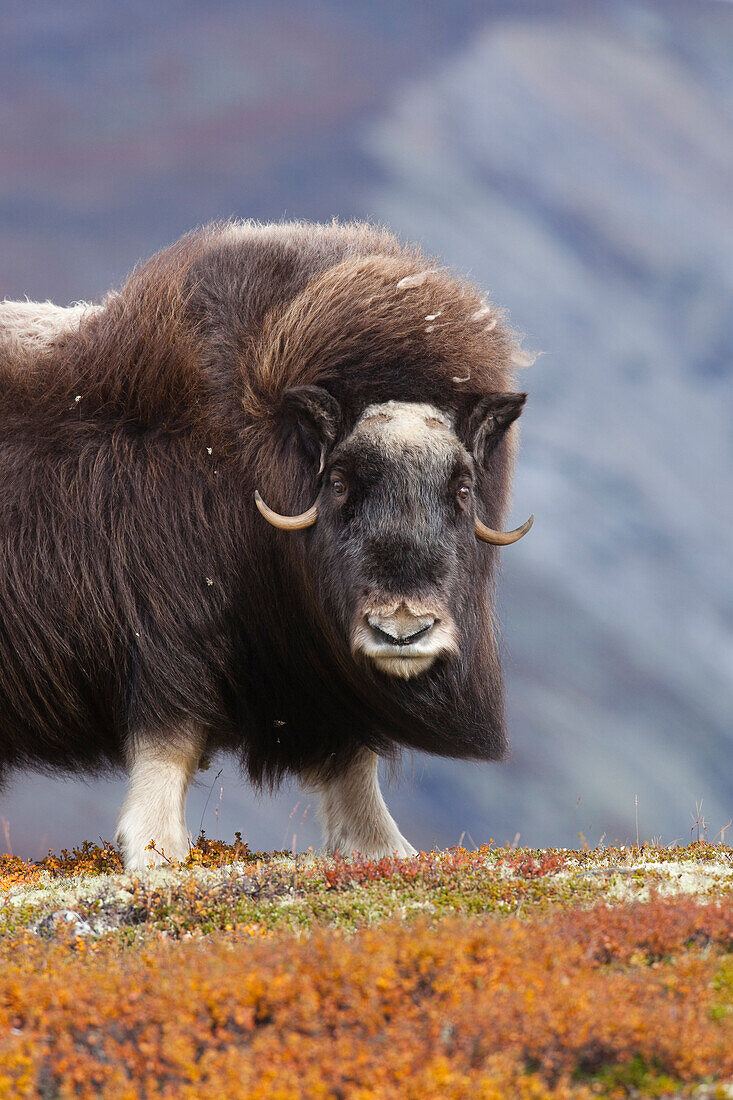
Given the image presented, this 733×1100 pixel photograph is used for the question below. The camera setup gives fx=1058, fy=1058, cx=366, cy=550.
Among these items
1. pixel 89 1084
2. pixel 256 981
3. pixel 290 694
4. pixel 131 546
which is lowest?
pixel 89 1084

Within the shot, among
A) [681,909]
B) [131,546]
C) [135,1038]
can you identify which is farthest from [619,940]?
[131,546]

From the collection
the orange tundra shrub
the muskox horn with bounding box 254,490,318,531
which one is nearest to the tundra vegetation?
the orange tundra shrub

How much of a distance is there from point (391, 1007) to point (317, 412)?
269 centimetres

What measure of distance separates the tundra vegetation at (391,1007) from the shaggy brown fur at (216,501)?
1.57 meters

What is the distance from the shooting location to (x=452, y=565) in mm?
4188

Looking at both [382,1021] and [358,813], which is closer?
[382,1021]

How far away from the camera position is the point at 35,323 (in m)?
5.34

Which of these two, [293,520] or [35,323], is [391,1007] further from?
[35,323]

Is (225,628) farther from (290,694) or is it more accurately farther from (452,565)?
(452,565)

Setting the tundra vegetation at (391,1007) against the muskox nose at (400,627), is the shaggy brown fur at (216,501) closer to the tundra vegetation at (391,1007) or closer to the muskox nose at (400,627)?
the muskox nose at (400,627)

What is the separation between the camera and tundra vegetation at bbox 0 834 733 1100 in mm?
1929

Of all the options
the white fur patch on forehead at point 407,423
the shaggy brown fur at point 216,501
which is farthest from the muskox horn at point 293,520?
the white fur patch on forehead at point 407,423

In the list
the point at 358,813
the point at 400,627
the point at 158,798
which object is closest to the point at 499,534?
the point at 400,627

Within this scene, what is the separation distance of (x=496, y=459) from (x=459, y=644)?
91 cm
